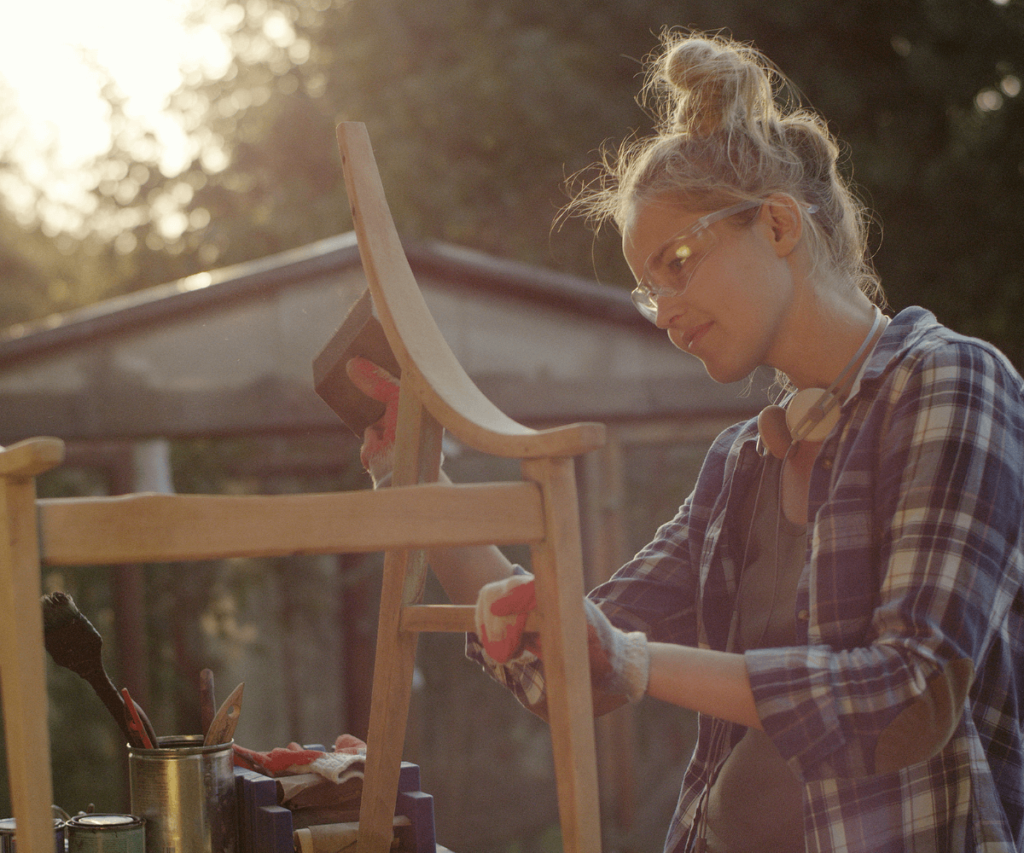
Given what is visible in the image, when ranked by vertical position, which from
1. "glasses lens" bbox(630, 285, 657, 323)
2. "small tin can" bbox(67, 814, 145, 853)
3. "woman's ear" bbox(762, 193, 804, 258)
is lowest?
"small tin can" bbox(67, 814, 145, 853)

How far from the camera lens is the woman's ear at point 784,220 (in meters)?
1.44

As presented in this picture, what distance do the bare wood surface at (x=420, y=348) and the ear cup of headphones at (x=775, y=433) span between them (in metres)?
0.49

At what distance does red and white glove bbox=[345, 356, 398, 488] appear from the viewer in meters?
1.43

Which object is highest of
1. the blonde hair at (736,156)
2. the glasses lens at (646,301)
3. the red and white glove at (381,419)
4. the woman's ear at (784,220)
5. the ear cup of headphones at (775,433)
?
the blonde hair at (736,156)

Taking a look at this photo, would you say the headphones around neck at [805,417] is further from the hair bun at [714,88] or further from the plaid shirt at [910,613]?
the hair bun at [714,88]

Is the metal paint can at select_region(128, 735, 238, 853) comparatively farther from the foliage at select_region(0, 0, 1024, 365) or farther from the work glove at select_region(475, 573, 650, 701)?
the foliage at select_region(0, 0, 1024, 365)

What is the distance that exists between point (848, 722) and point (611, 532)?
383 centimetres

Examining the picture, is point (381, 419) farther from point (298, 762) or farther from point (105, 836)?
point (105, 836)

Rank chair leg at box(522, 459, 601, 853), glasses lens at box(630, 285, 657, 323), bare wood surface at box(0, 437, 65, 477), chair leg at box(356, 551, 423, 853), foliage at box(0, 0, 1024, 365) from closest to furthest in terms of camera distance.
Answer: bare wood surface at box(0, 437, 65, 477)
chair leg at box(522, 459, 601, 853)
chair leg at box(356, 551, 423, 853)
glasses lens at box(630, 285, 657, 323)
foliage at box(0, 0, 1024, 365)

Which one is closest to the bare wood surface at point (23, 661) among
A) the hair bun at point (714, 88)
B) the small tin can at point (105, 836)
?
the small tin can at point (105, 836)

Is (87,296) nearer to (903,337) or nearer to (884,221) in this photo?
(884,221)

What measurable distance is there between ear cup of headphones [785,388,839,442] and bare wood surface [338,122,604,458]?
1.53 feet

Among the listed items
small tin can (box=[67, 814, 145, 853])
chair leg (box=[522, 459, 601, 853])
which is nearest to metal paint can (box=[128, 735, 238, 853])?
small tin can (box=[67, 814, 145, 853])

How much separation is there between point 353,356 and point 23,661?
2.10ft
